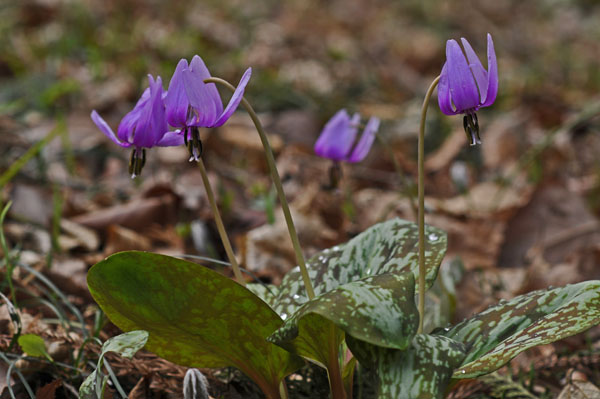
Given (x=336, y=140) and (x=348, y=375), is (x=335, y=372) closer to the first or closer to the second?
(x=348, y=375)

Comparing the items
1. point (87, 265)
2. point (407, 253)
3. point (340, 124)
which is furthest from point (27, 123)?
point (407, 253)

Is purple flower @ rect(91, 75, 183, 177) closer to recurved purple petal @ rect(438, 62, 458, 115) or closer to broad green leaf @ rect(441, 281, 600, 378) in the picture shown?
recurved purple petal @ rect(438, 62, 458, 115)

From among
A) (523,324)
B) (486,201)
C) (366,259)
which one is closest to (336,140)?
(366,259)

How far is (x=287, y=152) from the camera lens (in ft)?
12.9

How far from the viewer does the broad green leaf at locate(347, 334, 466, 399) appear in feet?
4.21

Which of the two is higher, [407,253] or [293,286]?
[407,253]

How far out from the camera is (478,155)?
4105mm

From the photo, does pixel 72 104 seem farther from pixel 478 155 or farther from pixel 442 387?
pixel 442 387

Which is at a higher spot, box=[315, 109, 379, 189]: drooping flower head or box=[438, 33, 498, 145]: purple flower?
box=[438, 33, 498, 145]: purple flower

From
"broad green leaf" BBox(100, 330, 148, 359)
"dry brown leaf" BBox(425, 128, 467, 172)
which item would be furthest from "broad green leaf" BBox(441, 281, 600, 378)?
"dry brown leaf" BBox(425, 128, 467, 172)

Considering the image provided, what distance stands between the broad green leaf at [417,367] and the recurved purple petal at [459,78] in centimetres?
50

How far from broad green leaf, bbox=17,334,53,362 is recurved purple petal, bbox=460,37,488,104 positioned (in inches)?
47.0

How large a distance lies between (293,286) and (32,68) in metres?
3.79

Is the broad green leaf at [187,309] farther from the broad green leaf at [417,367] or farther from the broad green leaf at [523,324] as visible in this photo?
the broad green leaf at [523,324]
